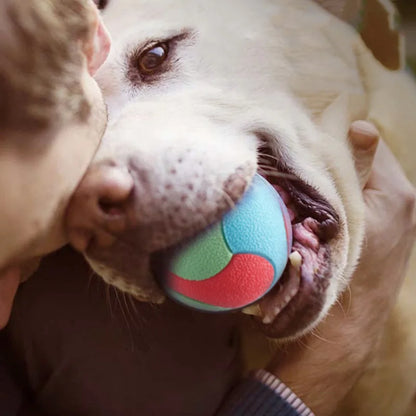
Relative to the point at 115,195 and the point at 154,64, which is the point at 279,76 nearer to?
the point at 154,64

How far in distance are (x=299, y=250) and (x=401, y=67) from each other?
54 cm

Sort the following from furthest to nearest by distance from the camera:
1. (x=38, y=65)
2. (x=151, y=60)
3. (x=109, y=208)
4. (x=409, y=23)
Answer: (x=409, y=23) < (x=151, y=60) < (x=109, y=208) < (x=38, y=65)

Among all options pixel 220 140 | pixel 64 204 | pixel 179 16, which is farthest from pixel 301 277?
pixel 179 16

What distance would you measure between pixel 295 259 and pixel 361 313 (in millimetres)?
342

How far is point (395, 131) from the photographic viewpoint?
1.32 m

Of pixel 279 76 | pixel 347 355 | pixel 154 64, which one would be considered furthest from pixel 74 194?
pixel 347 355

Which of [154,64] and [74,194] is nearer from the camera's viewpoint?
[74,194]

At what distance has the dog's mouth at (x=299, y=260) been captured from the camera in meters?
1.02

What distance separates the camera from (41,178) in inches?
31.9

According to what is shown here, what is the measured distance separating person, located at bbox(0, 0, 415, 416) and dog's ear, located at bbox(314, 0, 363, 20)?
0.24 metres

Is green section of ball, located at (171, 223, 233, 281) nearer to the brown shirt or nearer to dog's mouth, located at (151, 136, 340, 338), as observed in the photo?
dog's mouth, located at (151, 136, 340, 338)

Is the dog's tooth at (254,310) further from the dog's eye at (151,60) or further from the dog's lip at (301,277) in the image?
the dog's eye at (151,60)

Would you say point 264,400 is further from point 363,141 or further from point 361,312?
point 363,141

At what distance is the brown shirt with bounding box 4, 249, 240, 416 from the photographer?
119 centimetres
